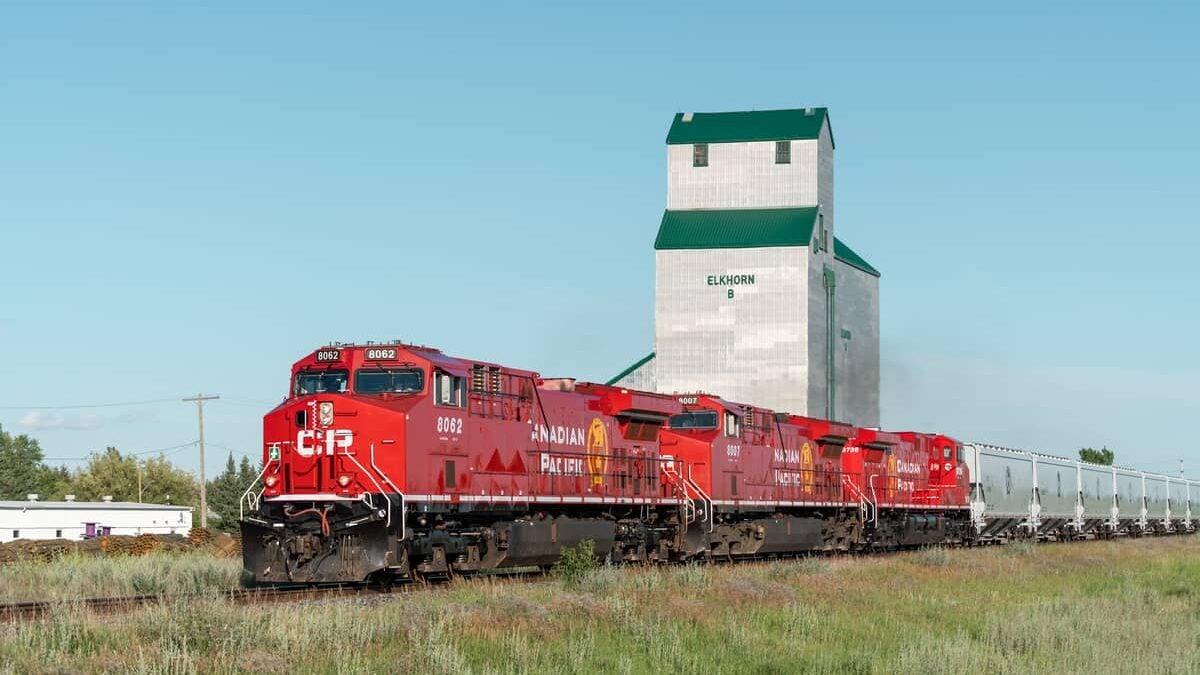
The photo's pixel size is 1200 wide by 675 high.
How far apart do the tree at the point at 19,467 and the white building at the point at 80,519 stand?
35883mm

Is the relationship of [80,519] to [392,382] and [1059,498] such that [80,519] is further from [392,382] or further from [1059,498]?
[392,382]

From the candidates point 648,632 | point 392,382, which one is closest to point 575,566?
point 392,382

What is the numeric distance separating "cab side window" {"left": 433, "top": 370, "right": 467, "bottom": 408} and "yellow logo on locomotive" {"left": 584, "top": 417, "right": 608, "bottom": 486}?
15.8 ft

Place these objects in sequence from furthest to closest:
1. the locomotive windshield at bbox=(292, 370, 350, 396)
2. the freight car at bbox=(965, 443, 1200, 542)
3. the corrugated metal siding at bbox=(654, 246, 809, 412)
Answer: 1. the corrugated metal siding at bbox=(654, 246, 809, 412)
2. the freight car at bbox=(965, 443, 1200, 542)
3. the locomotive windshield at bbox=(292, 370, 350, 396)

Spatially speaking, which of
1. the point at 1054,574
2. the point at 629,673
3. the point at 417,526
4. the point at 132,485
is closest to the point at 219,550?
the point at 417,526

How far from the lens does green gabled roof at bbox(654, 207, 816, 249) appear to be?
9244 cm

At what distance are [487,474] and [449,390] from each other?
1.75m

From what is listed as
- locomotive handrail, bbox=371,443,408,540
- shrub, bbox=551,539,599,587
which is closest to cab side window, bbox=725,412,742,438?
shrub, bbox=551,539,599,587

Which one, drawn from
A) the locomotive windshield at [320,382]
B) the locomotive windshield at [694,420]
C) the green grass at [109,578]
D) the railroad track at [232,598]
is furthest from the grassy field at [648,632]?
the locomotive windshield at [694,420]

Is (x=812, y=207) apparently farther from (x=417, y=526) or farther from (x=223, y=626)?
(x=223, y=626)

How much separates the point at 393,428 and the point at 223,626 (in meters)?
7.47

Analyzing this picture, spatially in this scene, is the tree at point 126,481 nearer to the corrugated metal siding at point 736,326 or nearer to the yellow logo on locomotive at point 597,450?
the corrugated metal siding at point 736,326

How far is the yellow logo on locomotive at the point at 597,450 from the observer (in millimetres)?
27453

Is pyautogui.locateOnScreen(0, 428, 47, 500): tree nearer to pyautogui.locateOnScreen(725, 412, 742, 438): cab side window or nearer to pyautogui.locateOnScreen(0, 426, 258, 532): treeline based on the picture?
pyautogui.locateOnScreen(0, 426, 258, 532): treeline
